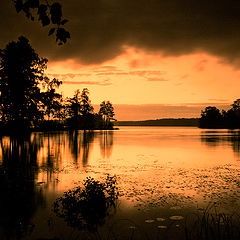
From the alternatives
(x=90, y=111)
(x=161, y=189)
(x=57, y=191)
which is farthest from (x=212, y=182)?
(x=90, y=111)

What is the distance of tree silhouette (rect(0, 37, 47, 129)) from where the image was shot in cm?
4159

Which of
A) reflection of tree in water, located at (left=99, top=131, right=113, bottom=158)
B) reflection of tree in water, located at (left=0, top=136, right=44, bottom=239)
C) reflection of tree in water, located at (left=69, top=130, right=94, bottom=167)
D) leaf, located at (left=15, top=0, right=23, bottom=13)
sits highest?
leaf, located at (left=15, top=0, right=23, bottom=13)

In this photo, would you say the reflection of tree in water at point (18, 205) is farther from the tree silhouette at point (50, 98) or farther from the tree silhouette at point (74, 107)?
the tree silhouette at point (74, 107)

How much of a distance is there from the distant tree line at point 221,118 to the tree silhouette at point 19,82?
128335 millimetres

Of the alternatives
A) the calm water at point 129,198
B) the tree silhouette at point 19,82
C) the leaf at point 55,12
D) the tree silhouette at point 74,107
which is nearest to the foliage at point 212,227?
the calm water at point 129,198

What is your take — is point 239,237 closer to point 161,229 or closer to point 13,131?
point 161,229

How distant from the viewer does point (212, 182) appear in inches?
514

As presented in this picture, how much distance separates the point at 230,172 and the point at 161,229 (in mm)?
10438

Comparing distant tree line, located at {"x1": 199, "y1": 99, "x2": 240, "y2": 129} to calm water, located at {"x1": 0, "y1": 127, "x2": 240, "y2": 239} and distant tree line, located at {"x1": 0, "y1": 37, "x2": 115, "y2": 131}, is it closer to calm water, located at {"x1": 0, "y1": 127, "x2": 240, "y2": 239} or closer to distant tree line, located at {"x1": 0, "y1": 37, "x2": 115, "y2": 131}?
distant tree line, located at {"x1": 0, "y1": 37, "x2": 115, "y2": 131}

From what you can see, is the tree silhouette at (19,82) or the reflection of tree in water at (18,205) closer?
the reflection of tree in water at (18,205)

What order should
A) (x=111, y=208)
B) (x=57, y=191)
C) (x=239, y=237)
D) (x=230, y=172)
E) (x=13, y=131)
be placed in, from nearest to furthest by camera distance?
(x=239, y=237), (x=111, y=208), (x=57, y=191), (x=230, y=172), (x=13, y=131)

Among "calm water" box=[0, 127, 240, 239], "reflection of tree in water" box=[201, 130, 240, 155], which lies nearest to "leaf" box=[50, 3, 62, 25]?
"calm water" box=[0, 127, 240, 239]

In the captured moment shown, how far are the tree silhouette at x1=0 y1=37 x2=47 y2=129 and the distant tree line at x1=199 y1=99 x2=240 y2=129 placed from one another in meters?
128

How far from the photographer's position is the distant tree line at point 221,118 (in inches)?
5797
